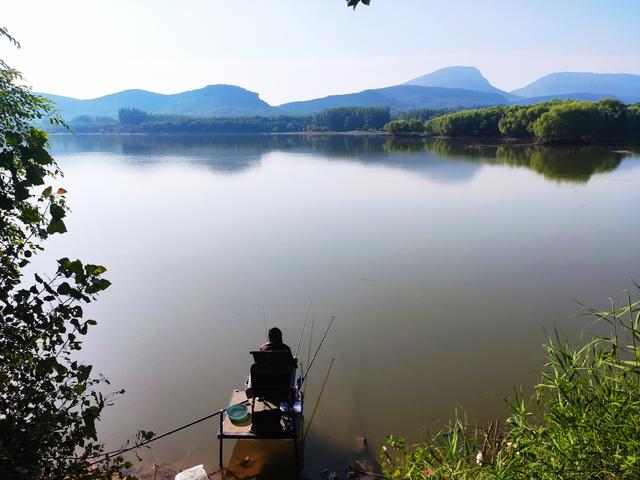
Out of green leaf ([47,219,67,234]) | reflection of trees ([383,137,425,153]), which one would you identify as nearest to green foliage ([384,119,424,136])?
reflection of trees ([383,137,425,153])

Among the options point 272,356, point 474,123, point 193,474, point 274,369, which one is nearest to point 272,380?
point 274,369

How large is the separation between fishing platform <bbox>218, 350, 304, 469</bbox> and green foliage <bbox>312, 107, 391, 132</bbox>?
12358 centimetres

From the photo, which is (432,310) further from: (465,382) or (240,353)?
(240,353)

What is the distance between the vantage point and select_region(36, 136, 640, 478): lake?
663 cm

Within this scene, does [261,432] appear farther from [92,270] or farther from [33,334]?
[92,270]

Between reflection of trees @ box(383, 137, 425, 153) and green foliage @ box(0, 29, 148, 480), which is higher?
green foliage @ box(0, 29, 148, 480)

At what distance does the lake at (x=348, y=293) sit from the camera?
6629mm

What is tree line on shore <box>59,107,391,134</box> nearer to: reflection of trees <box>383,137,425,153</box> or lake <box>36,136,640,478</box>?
reflection of trees <box>383,137,425,153</box>

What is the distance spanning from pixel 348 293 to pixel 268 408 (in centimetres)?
541

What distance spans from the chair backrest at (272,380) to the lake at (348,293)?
0.98m

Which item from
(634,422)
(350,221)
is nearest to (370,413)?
(634,422)

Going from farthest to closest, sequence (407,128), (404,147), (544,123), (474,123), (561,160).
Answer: (407,128)
(474,123)
(404,147)
(544,123)
(561,160)

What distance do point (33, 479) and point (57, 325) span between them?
60 cm

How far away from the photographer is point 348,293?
1052 cm
